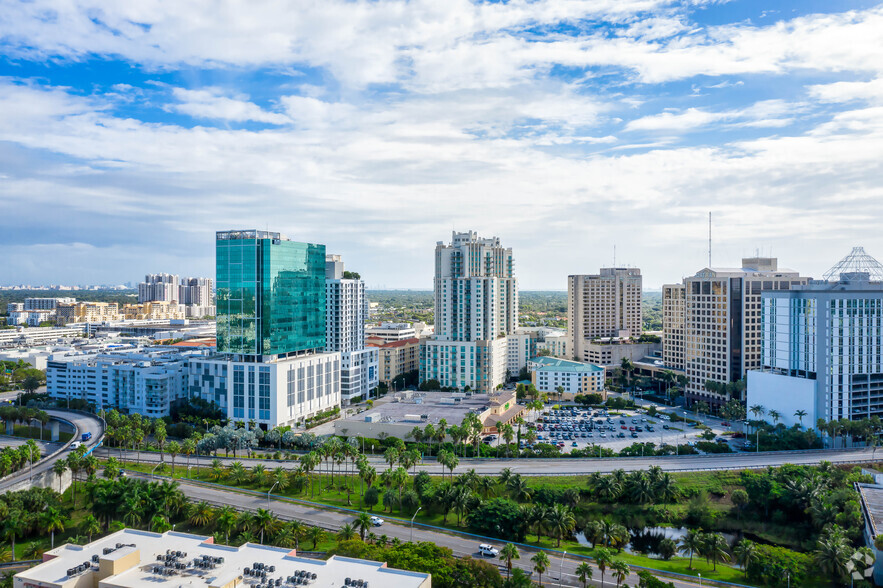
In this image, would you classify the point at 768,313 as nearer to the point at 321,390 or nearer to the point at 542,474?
the point at 542,474

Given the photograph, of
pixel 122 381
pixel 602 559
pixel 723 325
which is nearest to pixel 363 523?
pixel 602 559

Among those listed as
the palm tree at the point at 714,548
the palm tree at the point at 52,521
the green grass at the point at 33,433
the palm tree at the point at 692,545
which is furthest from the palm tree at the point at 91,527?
the palm tree at the point at 714,548

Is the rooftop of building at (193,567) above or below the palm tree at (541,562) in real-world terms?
above

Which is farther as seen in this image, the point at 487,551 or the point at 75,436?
the point at 75,436

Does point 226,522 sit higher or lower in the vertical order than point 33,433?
higher

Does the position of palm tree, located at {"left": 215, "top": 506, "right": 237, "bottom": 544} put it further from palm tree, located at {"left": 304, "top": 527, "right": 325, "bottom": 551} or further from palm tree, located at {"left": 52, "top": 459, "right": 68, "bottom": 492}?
palm tree, located at {"left": 52, "top": 459, "right": 68, "bottom": 492}

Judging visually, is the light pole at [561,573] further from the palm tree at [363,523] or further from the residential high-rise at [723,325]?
the residential high-rise at [723,325]

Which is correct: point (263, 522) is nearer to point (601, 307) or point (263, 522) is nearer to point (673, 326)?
point (673, 326)
